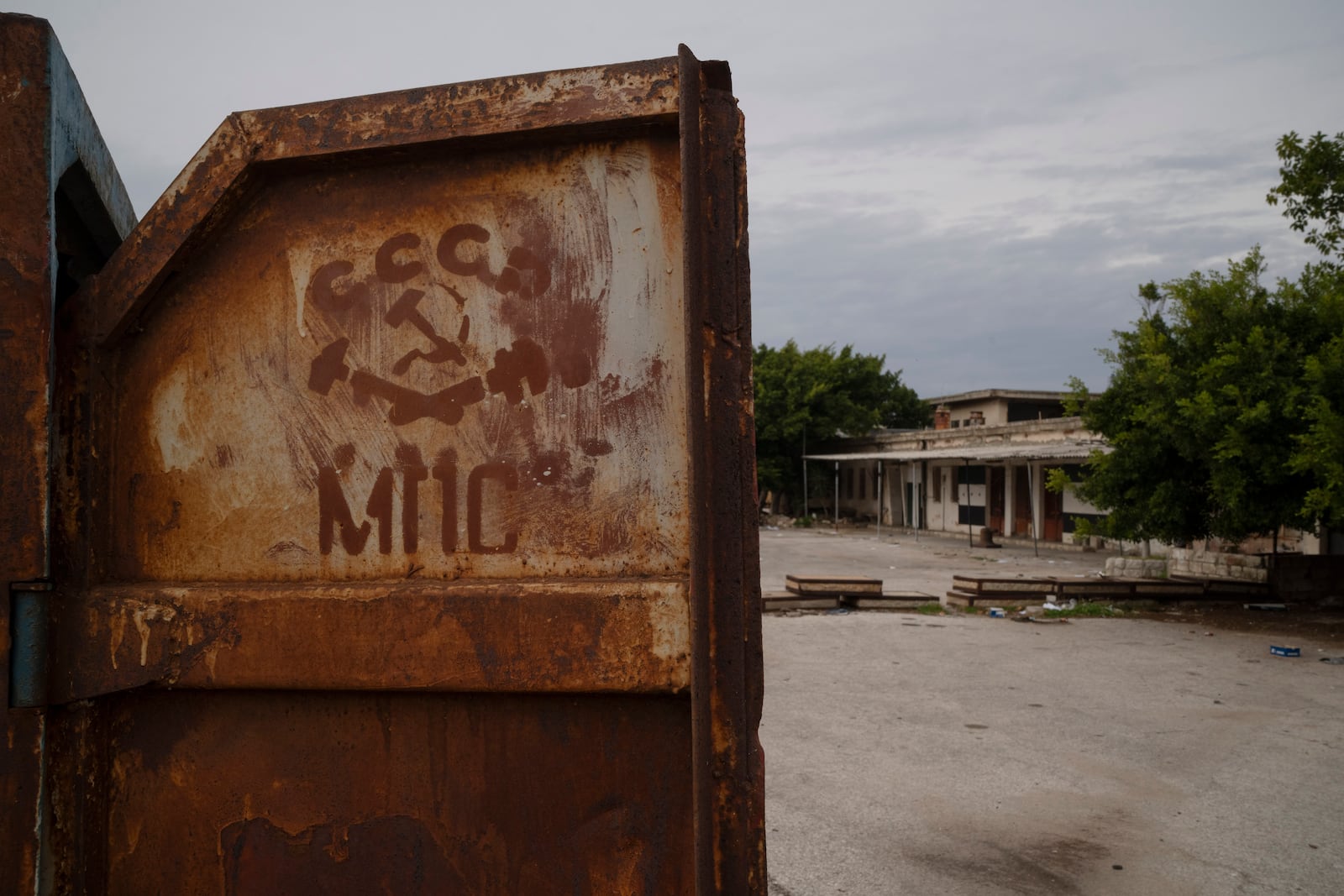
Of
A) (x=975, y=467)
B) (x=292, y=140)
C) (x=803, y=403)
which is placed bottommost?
(x=975, y=467)

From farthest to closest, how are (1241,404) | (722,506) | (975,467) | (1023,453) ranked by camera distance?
(975,467), (1023,453), (1241,404), (722,506)

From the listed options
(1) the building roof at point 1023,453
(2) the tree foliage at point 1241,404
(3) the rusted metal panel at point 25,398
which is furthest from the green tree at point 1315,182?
(3) the rusted metal panel at point 25,398

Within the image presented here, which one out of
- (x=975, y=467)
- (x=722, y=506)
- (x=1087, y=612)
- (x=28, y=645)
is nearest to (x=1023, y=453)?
(x=975, y=467)

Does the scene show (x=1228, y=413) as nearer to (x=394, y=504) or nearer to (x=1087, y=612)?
(x=1087, y=612)

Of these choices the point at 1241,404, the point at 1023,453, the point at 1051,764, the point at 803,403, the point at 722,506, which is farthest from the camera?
the point at 803,403

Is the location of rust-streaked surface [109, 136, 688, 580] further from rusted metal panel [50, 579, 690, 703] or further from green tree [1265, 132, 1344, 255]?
green tree [1265, 132, 1344, 255]

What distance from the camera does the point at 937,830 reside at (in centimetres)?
424

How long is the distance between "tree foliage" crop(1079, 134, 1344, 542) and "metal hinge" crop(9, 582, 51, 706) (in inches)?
401

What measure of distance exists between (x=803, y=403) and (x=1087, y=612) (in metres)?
21.4

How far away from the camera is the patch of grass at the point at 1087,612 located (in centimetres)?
1102

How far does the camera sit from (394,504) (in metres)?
1.56

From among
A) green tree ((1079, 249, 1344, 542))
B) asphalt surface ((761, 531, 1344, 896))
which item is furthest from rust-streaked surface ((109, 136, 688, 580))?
green tree ((1079, 249, 1344, 542))

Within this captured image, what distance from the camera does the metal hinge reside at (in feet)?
4.75

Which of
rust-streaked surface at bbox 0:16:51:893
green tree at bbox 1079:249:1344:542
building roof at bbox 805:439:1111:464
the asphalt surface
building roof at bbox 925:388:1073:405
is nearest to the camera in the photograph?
rust-streaked surface at bbox 0:16:51:893
